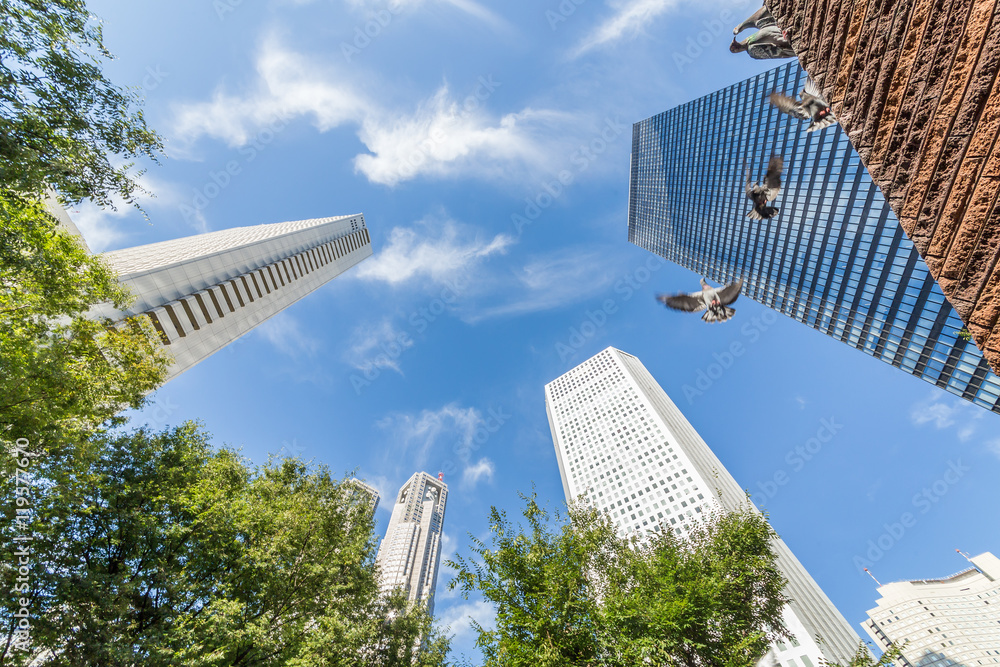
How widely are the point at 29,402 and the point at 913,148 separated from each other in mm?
15720

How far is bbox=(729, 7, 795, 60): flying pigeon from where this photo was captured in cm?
901

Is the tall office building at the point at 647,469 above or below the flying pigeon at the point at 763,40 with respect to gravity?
above

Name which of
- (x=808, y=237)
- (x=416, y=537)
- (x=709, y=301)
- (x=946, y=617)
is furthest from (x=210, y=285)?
(x=946, y=617)

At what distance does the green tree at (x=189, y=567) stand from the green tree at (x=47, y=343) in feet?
3.29

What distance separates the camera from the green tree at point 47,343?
7.94 metres

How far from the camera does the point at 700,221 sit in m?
87.5

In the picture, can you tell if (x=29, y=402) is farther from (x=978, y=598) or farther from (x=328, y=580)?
(x=978, y=598)

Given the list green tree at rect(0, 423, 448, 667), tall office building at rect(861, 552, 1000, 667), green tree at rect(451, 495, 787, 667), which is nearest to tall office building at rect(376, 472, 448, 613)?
green tree at rect(0, 423, 448, 667)

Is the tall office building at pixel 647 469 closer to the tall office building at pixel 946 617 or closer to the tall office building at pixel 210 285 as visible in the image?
the tall office building at pixel 946 617

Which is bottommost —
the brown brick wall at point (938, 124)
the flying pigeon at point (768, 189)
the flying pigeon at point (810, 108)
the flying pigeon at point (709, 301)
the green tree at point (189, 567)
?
the brown brick wall at point (938, 124)

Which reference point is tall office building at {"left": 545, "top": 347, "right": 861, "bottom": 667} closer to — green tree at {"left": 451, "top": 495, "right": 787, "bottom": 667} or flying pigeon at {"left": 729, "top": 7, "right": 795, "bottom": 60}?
green tree at {"left": 451, "top": 495, "right": 787, "bottom": 667}

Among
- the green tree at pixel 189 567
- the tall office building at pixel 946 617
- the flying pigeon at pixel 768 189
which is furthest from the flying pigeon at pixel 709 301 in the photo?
the tall office building at pixel 946 617

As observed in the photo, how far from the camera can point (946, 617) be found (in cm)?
11112

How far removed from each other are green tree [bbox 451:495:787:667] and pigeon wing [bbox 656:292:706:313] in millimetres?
9551
